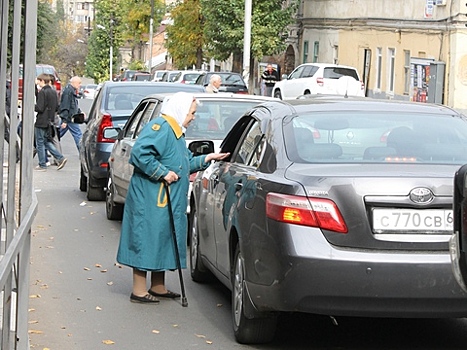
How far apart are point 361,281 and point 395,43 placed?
37.7 metres

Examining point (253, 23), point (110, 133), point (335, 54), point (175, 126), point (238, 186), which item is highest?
point (253, 23)

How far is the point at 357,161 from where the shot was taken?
7141 mm

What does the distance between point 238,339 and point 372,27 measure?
39965mm

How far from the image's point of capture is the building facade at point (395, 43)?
37281mm

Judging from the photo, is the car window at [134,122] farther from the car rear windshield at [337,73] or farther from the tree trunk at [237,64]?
the tree trunk at [237,64]

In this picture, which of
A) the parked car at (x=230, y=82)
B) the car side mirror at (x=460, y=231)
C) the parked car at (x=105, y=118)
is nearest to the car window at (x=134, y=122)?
the parked car at (x=105, y=118)

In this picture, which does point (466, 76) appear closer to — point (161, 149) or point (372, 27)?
point (372, 27)

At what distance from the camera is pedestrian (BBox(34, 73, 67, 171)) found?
73.1 ft

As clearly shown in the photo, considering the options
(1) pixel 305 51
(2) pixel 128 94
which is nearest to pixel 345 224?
(2) pixel 128 94

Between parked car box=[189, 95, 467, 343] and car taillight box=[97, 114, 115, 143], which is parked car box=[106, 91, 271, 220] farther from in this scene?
parked car box=[189, 95, 467, 343]

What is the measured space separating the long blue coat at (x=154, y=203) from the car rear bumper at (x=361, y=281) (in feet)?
7.16

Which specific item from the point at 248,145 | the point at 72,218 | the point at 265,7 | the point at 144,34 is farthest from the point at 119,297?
the point at 144,34

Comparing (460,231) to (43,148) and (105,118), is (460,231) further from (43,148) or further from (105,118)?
(43,148)

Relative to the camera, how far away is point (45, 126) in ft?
73.9
